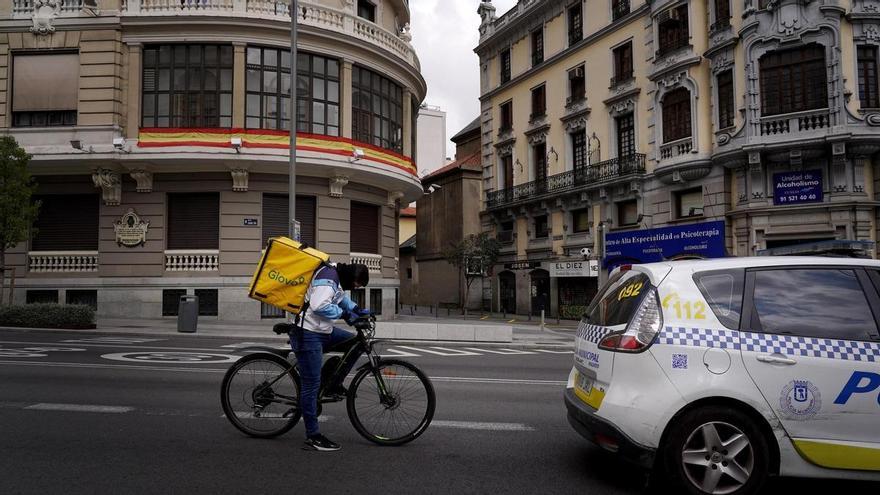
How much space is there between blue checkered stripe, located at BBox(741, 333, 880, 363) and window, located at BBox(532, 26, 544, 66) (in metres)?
29.2

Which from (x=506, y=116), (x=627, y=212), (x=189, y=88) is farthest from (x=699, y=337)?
(x=506, y=116)

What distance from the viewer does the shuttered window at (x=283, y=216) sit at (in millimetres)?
21297

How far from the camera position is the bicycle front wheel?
5348 mm

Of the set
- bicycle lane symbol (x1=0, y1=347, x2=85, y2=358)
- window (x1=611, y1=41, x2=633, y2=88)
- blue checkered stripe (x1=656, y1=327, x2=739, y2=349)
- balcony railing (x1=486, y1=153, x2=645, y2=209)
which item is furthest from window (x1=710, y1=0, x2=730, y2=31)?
bicycle lane symbol (x1=0, y1=347, x2=85, y2=358)

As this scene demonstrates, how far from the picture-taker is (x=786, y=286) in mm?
4105

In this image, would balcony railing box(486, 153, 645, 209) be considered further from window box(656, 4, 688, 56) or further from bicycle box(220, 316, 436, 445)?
bicycle box(220, 316, 436, 445)

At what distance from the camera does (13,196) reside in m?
17.8

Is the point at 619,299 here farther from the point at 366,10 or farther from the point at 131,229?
the point at 366,10

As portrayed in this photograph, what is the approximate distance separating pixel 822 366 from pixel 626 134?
23649mm

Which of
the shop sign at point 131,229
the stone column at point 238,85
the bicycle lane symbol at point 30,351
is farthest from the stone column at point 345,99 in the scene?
the bicycle lane symbol at point 30,351

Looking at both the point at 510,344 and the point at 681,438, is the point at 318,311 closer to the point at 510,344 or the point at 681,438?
the point at 681,438

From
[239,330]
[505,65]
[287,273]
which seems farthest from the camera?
[505,65]

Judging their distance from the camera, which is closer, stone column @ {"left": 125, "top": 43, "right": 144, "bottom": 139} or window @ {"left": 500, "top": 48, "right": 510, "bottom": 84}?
stone column @ {"left": 125, "top": 43, "right": 144, "bottom": 139}

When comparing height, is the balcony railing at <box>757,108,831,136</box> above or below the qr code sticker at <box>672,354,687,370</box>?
above
